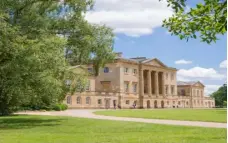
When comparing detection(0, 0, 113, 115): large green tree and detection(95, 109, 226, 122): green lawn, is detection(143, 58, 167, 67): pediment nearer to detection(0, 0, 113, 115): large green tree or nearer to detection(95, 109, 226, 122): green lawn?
detection(95, 109, 226, 122): green lawn

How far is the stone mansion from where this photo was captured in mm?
73750

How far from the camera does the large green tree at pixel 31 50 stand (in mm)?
19359

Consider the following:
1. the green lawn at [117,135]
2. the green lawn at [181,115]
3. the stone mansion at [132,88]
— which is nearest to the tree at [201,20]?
the green lawn at [117,135]

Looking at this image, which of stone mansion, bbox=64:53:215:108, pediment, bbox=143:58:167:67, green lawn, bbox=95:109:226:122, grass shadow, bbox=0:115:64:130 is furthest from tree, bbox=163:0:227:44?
pediment, bbox=143:58:167:67

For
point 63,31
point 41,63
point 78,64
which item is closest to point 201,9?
point 41,63

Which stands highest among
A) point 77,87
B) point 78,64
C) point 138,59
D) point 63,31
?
point 138,59

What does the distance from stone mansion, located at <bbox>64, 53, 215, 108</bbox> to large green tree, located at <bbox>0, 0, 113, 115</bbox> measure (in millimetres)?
44201

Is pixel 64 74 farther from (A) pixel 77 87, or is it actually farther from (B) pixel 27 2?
(B) pixel 27 2

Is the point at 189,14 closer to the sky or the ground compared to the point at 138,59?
closer to the ground

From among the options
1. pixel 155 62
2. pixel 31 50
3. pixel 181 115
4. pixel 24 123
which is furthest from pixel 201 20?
pixel 155 62

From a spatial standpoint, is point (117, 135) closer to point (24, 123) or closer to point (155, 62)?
point (24, 123)

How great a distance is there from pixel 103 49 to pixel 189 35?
2080cm

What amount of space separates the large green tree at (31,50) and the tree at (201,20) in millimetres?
13073

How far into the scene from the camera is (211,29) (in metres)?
6.86
